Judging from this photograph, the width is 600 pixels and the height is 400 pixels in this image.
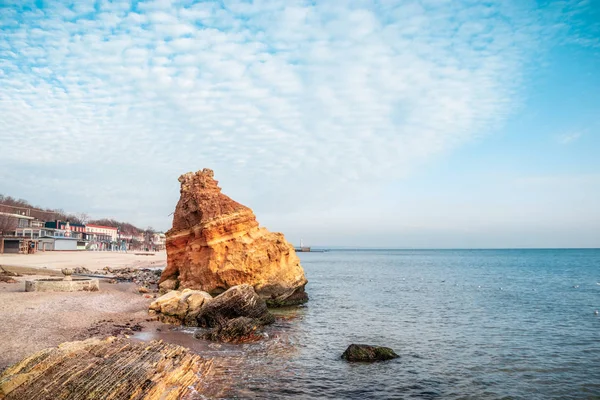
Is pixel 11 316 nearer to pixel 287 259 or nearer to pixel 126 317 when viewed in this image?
pixel 126 317

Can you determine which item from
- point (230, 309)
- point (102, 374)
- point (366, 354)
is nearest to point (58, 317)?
point (230, 309)

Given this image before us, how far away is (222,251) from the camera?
2666cm

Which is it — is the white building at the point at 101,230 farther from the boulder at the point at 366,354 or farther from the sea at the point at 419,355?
the boulder at the point at 366,354

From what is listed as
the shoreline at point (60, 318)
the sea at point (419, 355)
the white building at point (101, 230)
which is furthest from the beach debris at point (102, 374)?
the white building at point (101, 230)

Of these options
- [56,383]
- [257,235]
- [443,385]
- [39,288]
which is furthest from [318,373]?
[39,288]

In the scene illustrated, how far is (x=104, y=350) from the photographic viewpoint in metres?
11.3

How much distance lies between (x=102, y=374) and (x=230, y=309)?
10.9 meters

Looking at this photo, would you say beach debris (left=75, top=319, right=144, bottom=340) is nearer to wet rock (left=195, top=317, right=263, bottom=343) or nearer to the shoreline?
the shoreline

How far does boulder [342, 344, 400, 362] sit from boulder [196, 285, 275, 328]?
252 inches

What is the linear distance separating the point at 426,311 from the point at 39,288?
80.7 feet

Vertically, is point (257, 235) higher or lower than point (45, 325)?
higher

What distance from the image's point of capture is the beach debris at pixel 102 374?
910 cm

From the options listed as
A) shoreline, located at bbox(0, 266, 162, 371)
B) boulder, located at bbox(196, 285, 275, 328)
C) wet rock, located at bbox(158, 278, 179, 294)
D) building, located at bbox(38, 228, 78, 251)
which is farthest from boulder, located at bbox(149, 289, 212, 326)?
building, located at bbox(38, 228, 78, 251)

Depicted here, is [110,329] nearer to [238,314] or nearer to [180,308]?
[180,308]
